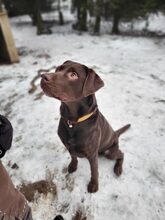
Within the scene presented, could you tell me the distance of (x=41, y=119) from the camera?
3631mm

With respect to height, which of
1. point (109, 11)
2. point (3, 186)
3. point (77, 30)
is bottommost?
point (77, 30)

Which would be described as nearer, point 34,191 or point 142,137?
point 34,191

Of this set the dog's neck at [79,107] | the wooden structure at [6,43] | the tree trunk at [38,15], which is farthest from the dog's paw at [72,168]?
the tree trunk at [38,15]

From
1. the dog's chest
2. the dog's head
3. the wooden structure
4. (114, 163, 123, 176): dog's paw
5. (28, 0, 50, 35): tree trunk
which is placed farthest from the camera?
(28, 0, 50, 35): tree trunk

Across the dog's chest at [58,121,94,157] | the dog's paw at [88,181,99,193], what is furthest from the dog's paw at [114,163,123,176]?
the dog's chest at [58,121,94,157]

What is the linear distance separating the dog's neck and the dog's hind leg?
781 mm

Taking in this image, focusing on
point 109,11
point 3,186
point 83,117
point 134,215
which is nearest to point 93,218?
point 134,215

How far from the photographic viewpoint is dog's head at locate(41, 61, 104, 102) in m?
1.65

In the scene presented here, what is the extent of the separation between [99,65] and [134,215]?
402cm

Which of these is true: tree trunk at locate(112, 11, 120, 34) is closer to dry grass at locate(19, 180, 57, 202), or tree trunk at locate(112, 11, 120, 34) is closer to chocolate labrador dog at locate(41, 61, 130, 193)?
chocolate labrador dog at locate(41, 61, 130, 193)

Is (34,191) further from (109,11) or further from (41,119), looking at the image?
(109,11)

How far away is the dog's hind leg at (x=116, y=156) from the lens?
102 inches

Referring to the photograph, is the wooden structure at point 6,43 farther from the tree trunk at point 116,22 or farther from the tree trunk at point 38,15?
the tree trunk at point 116,22

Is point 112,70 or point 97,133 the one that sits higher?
point 97,133
